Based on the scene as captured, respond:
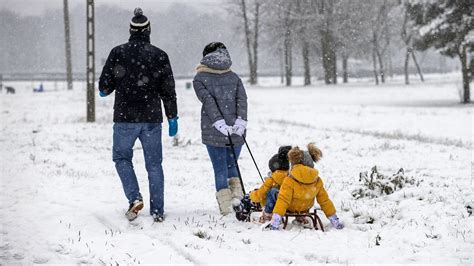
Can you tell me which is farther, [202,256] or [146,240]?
[146,240]

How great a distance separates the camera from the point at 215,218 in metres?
6.31

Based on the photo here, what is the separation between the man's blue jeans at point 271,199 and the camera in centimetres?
591

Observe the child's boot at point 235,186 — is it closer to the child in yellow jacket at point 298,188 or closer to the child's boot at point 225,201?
the child's boot at point 225,201

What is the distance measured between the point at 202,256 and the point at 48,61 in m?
155

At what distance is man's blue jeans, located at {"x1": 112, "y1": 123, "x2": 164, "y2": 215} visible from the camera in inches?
231

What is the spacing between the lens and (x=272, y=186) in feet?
A: 19.7

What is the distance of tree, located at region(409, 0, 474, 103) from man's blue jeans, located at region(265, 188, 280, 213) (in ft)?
79.5

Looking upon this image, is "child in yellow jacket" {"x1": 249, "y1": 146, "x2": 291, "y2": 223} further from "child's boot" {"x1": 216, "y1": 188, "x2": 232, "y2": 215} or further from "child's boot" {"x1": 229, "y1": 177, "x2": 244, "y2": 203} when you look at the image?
"child's boot" {"x1": 229, "y1": 177, "x2": 244, "y2": 203}

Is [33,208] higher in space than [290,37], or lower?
lower

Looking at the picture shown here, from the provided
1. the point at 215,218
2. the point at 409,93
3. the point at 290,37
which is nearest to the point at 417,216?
the point at 215,218

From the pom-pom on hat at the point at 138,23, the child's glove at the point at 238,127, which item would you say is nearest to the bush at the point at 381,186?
the child's glove at the point at 238,127

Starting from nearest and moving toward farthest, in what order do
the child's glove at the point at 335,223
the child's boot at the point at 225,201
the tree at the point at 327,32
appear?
the child's glove at the point at 335,223
the child's boot at the point at 225,201
the tree at the point at 327,32

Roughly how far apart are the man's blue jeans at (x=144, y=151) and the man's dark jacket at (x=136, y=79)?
0.11 meters

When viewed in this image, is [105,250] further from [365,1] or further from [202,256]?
[365,1]
